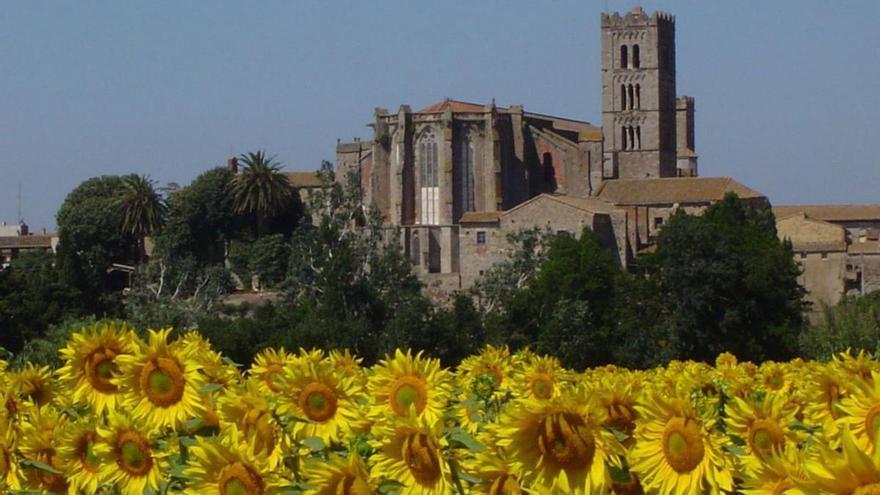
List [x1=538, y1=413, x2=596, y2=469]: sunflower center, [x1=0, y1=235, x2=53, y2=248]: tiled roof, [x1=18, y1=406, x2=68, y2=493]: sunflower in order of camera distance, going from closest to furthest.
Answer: [x1=538, y1=413, x2=596, y2=469]: sunflower center
[x1=18, y1=406, x2=68, y2=493]: sunflower
[x1=0, y1=235, x2=53, y2=248]: tiled roof

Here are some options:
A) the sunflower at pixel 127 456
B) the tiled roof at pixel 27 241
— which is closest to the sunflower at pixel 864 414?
the sunflower at pixel 127 456

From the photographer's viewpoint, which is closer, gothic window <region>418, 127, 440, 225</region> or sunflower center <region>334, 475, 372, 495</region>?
sunflower center <region>334, 475, 372, 495</region>

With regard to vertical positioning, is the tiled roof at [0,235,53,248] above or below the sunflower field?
above

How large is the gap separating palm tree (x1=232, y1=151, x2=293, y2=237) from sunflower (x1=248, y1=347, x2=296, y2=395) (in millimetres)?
99283

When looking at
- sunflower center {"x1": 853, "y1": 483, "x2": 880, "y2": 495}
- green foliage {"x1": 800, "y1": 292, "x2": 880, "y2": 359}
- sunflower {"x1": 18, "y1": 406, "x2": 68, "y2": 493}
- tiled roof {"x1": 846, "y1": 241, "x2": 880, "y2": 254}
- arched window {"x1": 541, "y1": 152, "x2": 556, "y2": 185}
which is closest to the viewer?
sunflower center {"x1": 853, "y1": 483, "x2": 880, "y2": 495}

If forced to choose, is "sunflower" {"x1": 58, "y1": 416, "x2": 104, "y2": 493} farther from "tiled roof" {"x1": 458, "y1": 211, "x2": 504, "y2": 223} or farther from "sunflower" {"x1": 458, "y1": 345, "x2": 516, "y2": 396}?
"tiled roof" {"x1": 458, "y1": 211, "x2": 504, "y2": 223}

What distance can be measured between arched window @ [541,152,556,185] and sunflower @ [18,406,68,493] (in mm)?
109464

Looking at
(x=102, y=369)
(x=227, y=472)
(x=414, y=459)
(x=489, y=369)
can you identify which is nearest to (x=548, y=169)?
(x=489, y=369)

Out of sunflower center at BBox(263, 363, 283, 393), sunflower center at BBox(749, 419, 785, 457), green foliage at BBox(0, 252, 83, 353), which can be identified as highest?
sunflower center at BBox(263, 363, 283, 393)

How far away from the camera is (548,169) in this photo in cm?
12019

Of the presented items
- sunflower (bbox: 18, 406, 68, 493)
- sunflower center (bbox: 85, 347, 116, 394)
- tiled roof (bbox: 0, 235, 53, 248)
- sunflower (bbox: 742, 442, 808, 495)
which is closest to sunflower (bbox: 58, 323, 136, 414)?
sunflower center (bbox: 85, 347, 116, 394)

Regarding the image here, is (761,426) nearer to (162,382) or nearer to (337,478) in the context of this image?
(337,478)

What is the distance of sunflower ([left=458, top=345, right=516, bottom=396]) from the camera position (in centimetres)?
1469

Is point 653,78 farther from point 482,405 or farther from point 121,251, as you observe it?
point 482,405
